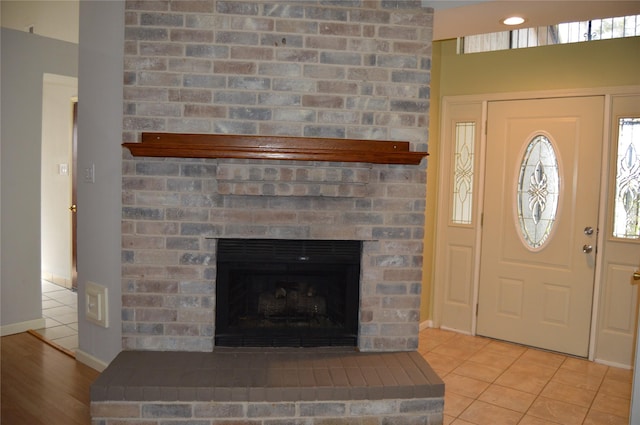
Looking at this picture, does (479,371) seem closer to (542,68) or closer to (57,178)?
(542,68)

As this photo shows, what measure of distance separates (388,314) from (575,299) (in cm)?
182

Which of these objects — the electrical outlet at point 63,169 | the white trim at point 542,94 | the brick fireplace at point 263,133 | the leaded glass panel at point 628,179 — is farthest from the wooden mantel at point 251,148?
the electrical outlet at point 63,169

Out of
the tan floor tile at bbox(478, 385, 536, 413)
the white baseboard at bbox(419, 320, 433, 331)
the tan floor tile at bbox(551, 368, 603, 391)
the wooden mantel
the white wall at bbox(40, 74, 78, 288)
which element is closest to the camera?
the wooden mantel

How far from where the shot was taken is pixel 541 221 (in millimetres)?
3820

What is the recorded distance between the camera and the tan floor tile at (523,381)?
3168mm

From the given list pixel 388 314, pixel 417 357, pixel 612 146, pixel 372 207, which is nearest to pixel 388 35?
pixel 372 207

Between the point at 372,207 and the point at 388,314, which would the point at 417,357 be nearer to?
the point at 388,314

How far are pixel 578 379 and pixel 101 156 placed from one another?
3429 millimetres

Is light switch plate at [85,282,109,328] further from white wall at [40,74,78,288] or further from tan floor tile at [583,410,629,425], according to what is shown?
tan floor tile at [583,410,629,425]

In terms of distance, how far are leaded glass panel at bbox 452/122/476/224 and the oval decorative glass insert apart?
40 centimetres

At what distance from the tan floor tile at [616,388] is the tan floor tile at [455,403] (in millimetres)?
936

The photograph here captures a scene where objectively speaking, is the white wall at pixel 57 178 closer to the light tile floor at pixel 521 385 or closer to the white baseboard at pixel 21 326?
the white baseboard at pixel 21 326

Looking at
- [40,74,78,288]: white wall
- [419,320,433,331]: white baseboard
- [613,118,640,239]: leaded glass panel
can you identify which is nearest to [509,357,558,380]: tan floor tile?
[419,320,433,331]: white baseboard

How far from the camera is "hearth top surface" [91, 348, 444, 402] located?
226cm
